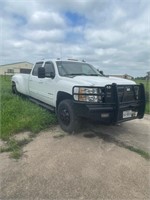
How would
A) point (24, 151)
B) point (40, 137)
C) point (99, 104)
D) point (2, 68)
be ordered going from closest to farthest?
1. point (24, 151)
2. point (99, 104)
3. point (40, 137)
4. point (2, 68)

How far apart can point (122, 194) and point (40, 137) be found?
2.65m

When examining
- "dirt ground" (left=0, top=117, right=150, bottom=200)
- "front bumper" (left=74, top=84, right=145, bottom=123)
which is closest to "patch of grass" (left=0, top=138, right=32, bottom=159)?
"dirt ground" (left=0, top=117, right=150, bottom=200)

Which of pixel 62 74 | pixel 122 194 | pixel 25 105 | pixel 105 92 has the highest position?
pixel 62 74

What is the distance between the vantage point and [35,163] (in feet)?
12.2

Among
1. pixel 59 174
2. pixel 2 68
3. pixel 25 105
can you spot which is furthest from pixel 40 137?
pixel 2 68

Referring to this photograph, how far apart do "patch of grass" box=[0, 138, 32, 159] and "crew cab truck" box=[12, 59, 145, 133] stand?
1157 mm

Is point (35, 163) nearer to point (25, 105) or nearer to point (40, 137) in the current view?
point (40, 137)

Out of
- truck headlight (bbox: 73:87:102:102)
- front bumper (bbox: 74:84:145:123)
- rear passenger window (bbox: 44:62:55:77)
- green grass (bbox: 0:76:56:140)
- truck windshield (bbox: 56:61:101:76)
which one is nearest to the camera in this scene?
front bumper (bbox: 74:84:145:123)

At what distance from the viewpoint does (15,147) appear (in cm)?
440

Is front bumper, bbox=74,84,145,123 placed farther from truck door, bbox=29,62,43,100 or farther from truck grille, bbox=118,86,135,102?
truck door, bbox=29,62,43,100

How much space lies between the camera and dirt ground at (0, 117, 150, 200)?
2.89 metres

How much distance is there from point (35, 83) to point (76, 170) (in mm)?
4505

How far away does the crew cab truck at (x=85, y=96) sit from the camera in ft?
15.5

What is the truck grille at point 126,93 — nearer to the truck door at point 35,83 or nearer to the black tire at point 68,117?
the black tire at point 68,117
